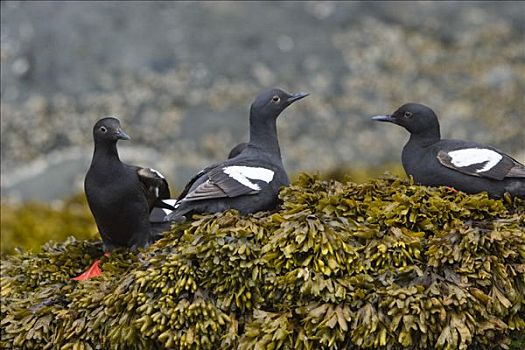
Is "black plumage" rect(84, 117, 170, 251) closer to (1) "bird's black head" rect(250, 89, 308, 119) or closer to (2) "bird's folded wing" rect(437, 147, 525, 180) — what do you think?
(1) "bird's black head" rect(250, 89, 308, 119)

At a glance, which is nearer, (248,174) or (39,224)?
(248,174)

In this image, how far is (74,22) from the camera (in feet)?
43.3

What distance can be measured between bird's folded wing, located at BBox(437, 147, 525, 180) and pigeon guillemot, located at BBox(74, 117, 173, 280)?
7.72 ft

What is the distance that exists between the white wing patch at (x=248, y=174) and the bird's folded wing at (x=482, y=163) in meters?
1.27

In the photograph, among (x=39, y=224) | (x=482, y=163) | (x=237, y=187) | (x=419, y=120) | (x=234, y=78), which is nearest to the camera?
(x=237, y=187)

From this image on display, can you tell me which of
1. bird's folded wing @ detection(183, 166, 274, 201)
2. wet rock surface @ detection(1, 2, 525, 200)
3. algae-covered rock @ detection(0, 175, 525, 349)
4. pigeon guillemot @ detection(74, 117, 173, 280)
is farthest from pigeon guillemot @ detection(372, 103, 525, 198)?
wet rock surface @ detection(1, 2, 525, 200)

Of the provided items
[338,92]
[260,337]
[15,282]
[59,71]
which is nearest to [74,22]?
[59,71]

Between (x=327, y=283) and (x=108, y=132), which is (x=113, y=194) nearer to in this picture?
(x=108, y=132)

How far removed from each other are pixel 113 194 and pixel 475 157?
272cm

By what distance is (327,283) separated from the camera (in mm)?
5340

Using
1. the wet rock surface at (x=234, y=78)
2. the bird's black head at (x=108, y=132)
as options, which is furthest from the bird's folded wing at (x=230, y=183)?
the wet rock surface at (x=234, y=78)

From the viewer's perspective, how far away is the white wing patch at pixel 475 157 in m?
6.20

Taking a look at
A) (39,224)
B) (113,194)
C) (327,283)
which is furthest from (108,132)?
(39,224)

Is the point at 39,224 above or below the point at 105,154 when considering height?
below
